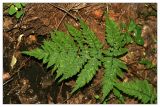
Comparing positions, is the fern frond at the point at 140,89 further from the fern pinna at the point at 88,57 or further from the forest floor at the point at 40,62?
the forest floor at the point at 40,62

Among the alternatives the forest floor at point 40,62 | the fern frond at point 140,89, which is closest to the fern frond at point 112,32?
the forest floor at point 40,62

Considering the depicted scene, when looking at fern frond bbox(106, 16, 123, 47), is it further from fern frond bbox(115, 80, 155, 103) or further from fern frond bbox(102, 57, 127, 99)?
fern frond bbox(115, 80, 155, 103)

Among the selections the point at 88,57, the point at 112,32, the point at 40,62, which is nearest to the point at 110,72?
the point at 88,57

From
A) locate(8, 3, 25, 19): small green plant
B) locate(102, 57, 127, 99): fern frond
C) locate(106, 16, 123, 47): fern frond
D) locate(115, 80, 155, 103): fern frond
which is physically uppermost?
locate(8, 3, 25, 19): small green plant

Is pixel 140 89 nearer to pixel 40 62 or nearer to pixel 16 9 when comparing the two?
pixel 40 62

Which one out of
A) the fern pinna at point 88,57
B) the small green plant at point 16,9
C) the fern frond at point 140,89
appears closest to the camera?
the fern frond at point 140,89

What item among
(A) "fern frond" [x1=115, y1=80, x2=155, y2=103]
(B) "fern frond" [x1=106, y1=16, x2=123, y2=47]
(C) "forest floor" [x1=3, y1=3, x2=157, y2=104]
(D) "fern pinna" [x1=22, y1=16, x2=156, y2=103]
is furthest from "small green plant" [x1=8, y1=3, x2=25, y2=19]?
(A) "fern frond" [x1=115, y1=80, x2=155, y2=103]

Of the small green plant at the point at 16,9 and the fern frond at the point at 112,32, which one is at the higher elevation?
the small green plant at the point at 16,9

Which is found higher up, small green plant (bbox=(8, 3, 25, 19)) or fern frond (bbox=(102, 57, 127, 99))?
small green plant (bbox=(8, 3, 25, 19))
